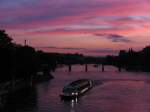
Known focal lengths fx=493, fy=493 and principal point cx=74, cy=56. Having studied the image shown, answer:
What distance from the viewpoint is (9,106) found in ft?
179

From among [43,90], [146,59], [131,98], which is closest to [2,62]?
[43,90]

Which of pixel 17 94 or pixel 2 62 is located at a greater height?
pixel 2 62

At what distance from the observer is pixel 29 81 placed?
84625 mm

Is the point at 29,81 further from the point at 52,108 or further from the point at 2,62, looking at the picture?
the point at 52,108

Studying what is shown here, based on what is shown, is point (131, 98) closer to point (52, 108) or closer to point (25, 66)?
point (52, 108)

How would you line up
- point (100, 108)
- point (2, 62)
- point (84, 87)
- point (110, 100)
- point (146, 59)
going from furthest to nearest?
point (146, 59) < point (84, 87) < point (2, 62) < point (110, 100) < point (100, 108)

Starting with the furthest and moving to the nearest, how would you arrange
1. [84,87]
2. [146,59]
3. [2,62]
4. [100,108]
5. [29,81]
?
[146,59]
[29,81]
[84,87]
[2,62]
[100,108]

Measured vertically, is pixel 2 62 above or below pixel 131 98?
above

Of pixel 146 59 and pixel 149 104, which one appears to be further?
pixel 146 59

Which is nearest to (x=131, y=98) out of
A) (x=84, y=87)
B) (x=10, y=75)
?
(x=84, y=87)

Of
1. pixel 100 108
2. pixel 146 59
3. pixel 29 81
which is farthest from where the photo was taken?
pixel 146 59

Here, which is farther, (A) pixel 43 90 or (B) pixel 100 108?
(A) pixel 43 90

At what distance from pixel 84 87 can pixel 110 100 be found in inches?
557

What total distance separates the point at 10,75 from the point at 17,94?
11.0ft
